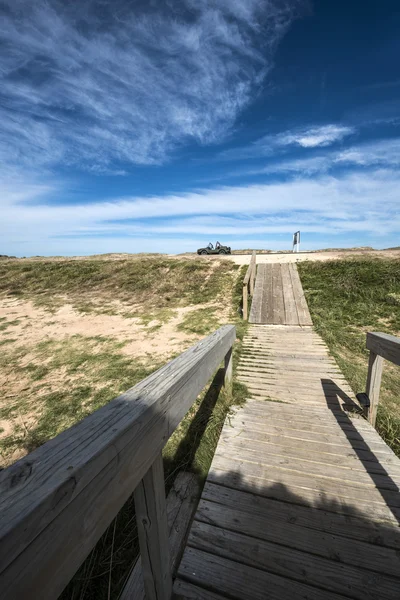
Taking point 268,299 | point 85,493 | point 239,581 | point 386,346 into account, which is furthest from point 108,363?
point 85,493

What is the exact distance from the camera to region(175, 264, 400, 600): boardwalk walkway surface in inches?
61.4

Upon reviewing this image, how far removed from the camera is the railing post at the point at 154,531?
113cm

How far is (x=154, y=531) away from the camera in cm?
119

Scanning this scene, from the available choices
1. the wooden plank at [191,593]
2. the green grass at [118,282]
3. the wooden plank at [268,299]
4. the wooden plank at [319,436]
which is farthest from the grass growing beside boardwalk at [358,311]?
the green grass at [118,282]

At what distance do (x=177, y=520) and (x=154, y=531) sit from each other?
3.17 ft

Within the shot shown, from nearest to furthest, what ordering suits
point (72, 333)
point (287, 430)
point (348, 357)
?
1. point (287, 430)
2. point (348, 357)
3. point (72, 333)

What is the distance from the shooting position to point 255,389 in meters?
3.78

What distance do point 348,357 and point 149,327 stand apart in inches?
211

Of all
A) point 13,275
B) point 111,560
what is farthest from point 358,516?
point 13,275

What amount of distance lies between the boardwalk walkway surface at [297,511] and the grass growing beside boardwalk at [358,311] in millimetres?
735

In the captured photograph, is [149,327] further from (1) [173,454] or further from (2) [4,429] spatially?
(1) [173,454]

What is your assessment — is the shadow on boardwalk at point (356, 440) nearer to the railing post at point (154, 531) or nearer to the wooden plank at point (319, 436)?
the wooden plank at point (319, 436)

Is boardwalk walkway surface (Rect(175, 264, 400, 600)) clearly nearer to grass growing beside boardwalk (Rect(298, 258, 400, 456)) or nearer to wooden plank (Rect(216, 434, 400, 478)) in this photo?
wooden plank (Rect(216, 434, 400, 478))

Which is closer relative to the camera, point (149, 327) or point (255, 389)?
point (255, 389)
